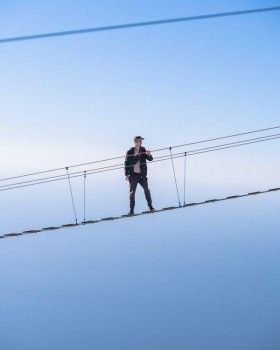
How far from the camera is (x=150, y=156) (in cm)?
1078

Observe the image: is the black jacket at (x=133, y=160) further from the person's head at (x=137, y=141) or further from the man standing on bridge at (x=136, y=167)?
the person's head at (x=137, y=141)

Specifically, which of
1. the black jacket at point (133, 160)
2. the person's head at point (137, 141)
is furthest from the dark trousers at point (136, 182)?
the person's head at point (137, 141)

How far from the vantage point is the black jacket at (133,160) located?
10748 millimetres

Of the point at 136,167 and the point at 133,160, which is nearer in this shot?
the point at 133,160

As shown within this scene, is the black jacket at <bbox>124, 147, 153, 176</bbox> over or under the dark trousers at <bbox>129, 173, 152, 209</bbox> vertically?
over

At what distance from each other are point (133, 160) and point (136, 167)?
25 cm

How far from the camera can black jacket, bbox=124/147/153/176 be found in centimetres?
1075

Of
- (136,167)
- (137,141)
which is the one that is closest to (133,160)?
(136,167)

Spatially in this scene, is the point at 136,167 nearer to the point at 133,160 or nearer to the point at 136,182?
the point at 133,160

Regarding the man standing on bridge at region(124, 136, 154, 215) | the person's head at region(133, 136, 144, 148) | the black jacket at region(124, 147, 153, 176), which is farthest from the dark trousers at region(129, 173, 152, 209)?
the person's head at region(133, 136, 144, 148)

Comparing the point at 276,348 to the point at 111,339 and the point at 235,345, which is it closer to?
the point at 235,345

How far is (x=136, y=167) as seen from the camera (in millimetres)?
Answer: 11031

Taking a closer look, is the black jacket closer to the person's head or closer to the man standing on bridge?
the man standing on bridge

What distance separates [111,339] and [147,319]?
25374 millimetres
